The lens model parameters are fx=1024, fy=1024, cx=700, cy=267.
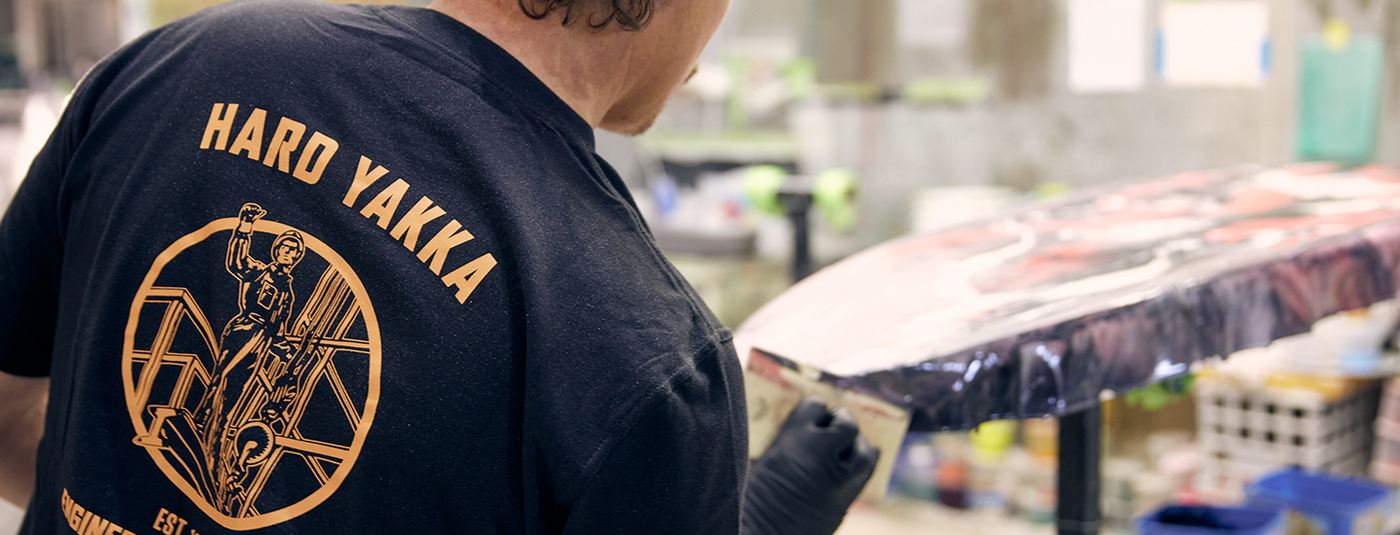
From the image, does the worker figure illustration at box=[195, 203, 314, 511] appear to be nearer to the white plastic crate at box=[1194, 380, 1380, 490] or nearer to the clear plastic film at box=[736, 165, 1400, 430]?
the clear plastic film at box=[736, 165, 1400, 430]

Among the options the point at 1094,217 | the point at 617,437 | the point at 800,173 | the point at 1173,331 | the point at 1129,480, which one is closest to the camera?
the point at 617,437

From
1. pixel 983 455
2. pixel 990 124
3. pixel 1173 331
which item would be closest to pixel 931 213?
pixel 990 124

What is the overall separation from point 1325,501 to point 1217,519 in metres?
0.35

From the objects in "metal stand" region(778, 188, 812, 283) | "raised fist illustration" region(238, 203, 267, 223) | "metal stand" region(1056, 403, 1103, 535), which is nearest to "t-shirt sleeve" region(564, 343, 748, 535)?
"raised fist illustration" region(238, 203, 267, 223)

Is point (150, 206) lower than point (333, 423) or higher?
higher

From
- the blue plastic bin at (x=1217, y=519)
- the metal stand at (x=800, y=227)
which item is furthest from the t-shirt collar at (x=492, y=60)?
the metal stand at (x=800, y=227)

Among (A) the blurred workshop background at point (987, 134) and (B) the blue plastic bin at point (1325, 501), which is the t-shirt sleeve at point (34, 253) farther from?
(A) the blurred workshop background at point (987, 134)

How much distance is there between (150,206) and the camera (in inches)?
26.4

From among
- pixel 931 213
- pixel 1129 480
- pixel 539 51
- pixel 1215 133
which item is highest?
pixel 539 51

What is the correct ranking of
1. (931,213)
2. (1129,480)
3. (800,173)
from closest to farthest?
(1129,480)
(931,213)
(800,173)

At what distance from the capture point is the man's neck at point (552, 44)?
2.24 feet

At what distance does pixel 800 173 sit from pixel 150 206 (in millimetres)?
2955

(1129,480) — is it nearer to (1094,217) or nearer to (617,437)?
(1094,217)

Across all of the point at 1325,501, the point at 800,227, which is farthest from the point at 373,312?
the point at 800,227
